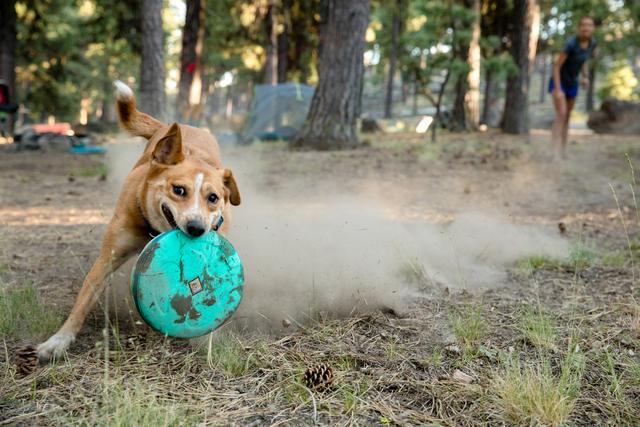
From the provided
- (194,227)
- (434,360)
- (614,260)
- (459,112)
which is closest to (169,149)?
(194,227)

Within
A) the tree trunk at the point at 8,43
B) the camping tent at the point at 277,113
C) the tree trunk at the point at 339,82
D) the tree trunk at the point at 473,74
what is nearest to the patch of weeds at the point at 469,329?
the tree trunk at the point at 339,82

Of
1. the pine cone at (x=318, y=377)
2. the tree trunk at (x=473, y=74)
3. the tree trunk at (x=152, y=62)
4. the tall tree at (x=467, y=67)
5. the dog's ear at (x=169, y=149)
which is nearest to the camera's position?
the pine cone at (x=318, y=377)

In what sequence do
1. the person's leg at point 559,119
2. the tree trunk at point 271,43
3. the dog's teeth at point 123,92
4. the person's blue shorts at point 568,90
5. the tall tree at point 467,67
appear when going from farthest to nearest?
the tree trunk at point 271,43 → the tall tree at point 467,67 → the person's blue shorts at point 568,90 → the person's leg at point 559,119 → the dog's teeth at point 123,92

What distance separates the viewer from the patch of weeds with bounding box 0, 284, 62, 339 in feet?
9.82

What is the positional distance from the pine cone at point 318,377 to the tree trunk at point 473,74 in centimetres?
1339

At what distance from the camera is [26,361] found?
259 cm

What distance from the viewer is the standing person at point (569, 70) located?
991cm

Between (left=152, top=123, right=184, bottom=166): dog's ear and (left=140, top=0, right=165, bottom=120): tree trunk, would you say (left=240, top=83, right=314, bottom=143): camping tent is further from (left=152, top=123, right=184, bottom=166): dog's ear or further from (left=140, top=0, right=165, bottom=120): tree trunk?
(left=152, top=123, right=184, bottom=166): dog's ear

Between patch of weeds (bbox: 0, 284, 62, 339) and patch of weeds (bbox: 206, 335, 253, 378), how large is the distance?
94 cm

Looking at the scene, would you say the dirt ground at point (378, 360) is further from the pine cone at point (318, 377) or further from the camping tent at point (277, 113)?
the camping tent at point (277, 113)

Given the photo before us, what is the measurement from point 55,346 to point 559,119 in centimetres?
978

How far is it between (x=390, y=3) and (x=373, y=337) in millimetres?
20898

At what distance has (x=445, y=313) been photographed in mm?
3477

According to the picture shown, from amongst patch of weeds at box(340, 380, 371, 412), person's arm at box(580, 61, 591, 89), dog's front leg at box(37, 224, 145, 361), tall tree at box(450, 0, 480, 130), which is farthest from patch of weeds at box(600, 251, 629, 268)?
tall tree at box(450, 0, 480, 130)
